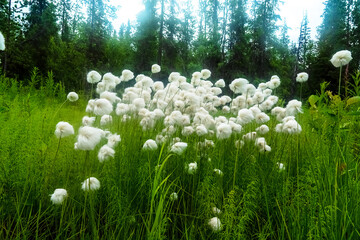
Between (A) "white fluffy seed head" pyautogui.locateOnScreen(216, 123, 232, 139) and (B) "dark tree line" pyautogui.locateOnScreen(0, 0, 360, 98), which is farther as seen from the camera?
(B) "dark tree line" pyautogui.locateOnScreen(0, 0, 360, 98)

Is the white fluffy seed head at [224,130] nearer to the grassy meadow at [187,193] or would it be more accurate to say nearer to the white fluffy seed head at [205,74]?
the grassy meadow at [187,193]

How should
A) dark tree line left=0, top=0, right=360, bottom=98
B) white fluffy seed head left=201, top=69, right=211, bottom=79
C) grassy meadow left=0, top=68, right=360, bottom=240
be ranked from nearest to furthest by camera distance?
1. grassy meadow left=0, top=68, right=360, bottom=240
2. white fluffy seed head left=201, top=69, right=211, bottom=79
3. dark tree line left=0, top=0, right=360, bottom=98

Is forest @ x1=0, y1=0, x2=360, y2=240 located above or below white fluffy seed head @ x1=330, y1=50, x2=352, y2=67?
below

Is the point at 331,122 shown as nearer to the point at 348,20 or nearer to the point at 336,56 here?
the point at 336,56

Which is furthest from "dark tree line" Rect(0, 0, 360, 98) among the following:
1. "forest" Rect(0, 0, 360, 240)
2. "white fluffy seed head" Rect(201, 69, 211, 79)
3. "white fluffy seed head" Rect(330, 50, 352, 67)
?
"white fluffy seed head" Rect(330, 50, 352, 67)

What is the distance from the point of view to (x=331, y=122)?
2.27 m

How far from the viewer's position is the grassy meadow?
5.05 feet

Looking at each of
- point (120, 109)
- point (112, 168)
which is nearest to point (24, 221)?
point (112, 168)

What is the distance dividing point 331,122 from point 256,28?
83.2ft

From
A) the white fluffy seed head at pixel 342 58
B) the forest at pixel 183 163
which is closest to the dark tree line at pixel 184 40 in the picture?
the forest at pixel 183 163

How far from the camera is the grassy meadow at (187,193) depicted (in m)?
1.54

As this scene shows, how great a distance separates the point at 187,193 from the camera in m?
2.09

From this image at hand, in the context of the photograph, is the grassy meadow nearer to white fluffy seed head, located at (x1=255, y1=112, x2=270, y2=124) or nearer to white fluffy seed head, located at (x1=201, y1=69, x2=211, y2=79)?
white fluffy seed head, located at (x1=255, y1=112, x2=270, y2=124)

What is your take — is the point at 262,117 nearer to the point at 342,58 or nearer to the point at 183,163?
the point at 342,58
